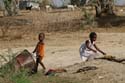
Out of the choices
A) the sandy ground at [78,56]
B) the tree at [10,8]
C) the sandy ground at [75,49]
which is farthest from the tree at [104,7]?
the tree at [10,8]

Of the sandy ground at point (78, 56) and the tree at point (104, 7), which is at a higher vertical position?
the sandy ground at point (78, 56)

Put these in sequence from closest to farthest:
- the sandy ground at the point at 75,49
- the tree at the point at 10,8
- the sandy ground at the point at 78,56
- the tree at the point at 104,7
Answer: the sandy ground at the point at 78,56
the sandy ground at the point at 75,49
the tree at the point at 104,7
the tree at the point at 10,8

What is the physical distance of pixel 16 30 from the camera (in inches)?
1061

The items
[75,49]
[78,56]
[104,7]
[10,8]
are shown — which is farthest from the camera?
[10,8]

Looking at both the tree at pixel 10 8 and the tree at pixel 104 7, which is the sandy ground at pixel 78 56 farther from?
the tree at pixel 10 8

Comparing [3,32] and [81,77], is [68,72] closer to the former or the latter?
[81,77]

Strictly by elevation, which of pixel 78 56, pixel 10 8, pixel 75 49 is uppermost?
pixel 78 56

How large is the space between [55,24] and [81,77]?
1873 cm

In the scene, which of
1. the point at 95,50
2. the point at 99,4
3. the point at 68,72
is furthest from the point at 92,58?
the point at 99,4

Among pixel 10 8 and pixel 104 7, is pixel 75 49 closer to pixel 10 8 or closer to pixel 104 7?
pixel 104 7

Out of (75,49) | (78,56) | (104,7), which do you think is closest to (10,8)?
(104,7)

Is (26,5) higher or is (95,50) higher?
(95,50)

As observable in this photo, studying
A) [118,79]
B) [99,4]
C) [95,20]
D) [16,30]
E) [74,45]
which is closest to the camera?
[118,79]

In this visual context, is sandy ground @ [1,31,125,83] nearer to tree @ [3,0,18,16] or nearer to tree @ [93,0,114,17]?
tree @ [93,0,114,17]
